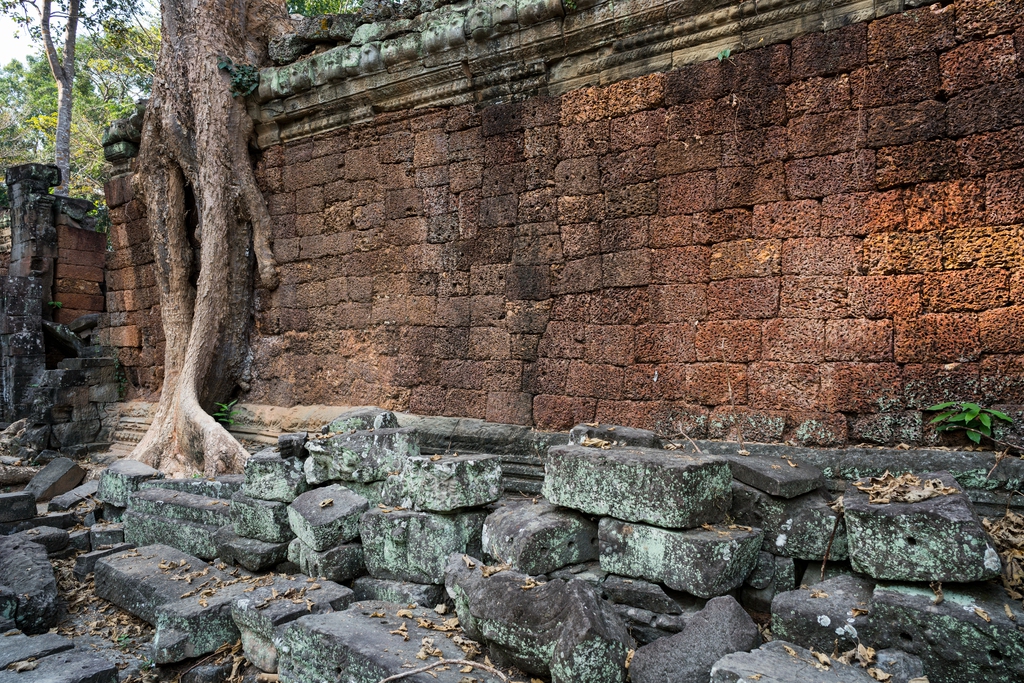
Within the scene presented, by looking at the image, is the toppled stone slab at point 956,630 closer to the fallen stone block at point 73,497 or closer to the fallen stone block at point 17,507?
the fallen stone block at point 17,507

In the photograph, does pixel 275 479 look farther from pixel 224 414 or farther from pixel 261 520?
pixel 224 414

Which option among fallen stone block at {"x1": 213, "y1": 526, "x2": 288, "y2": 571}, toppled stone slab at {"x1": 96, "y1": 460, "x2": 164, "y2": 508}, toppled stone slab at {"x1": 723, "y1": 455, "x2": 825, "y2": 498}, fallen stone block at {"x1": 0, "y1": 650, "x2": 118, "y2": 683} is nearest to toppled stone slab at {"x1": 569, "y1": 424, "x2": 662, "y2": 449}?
toppled stone slab at {"x1": 723, "y1": 455, "x2": 825, "y2": 498}

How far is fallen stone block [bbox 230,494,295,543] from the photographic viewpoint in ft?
14.1

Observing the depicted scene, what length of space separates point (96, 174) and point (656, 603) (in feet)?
75.6

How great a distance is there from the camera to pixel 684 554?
121 inches

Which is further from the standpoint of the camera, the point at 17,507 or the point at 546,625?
the point at 17,507

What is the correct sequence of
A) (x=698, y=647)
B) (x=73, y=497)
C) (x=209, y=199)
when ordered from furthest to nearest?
(x=209, y=199) < (x=73, y=497) < (x=698, y=647)

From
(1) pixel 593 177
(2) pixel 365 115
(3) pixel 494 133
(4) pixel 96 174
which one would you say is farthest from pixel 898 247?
(4) pixel 96 174

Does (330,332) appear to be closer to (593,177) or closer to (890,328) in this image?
(593,177)

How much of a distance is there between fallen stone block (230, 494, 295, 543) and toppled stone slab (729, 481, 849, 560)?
2837 mm

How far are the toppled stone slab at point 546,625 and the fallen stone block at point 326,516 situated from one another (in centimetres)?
98

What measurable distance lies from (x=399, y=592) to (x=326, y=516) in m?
0.70

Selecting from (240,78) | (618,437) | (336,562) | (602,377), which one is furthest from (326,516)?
(240,78)

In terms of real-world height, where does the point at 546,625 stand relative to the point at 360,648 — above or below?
above
